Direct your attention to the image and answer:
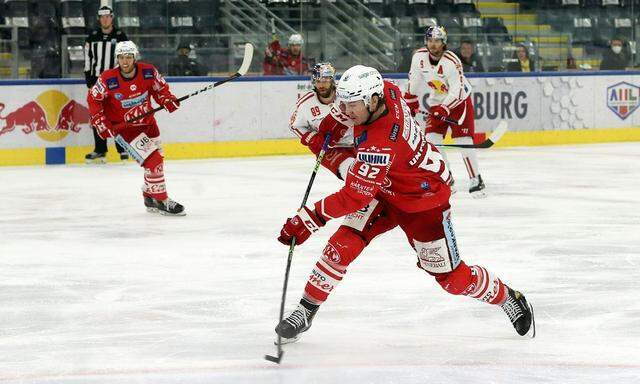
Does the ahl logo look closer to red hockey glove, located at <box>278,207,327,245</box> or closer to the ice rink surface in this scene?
the ice rink surface

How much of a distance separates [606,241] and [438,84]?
2681 mm

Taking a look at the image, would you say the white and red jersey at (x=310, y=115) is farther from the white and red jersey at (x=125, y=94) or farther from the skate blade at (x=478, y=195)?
the skate blade at (x=478, y=195)

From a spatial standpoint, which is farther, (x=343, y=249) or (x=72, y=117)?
(x=72, y=117)

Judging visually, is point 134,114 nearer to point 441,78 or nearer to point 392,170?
point 441,78

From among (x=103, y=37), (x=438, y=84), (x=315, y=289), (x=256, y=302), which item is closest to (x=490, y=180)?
(x=438, y=84)

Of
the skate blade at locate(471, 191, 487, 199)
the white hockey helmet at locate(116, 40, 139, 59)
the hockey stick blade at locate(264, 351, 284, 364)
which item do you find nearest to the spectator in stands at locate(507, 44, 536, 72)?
the skate blade at locate(471, 191, 487, 199)

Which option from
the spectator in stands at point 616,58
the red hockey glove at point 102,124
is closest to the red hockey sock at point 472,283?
the red hockey glove at point 102,124

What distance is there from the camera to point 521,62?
1413 cm

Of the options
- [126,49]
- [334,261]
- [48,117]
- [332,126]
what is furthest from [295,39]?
[334,261]

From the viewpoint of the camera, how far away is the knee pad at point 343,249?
4.12 metres

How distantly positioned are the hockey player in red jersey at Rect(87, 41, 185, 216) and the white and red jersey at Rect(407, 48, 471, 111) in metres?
1.99

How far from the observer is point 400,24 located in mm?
13859

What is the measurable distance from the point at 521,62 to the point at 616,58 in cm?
136

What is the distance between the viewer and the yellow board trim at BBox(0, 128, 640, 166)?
37.1 ft
